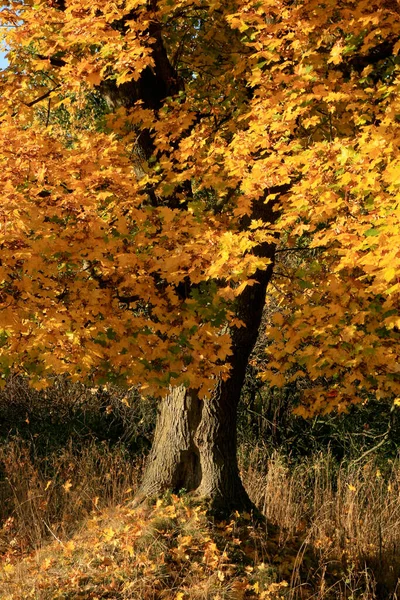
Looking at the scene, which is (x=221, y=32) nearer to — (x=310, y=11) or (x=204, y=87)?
(x=204, y=87)

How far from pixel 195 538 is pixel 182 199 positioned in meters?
3.16

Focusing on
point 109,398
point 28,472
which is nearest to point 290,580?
point 28,472

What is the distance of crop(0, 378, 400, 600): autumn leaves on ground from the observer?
599 cm

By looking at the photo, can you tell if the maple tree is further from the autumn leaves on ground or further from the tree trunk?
the autumn leaves on ground

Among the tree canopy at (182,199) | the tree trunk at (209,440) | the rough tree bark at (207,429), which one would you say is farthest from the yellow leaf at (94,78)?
the tree trunk at (209,440)

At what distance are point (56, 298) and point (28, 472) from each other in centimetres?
483

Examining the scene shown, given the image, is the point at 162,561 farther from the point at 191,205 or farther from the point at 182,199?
the point at 182,199

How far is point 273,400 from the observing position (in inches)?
437

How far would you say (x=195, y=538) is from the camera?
655 centimetres

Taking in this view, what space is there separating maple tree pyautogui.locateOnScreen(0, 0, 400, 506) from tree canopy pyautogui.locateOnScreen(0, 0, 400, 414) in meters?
0.02

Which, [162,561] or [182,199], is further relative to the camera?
[182,199]

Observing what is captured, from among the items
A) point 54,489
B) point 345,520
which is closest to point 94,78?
point 345,520

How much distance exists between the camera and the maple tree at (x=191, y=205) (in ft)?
16.0

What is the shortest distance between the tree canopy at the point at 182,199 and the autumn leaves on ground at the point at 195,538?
1541 mm
